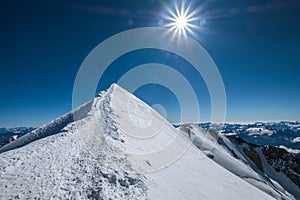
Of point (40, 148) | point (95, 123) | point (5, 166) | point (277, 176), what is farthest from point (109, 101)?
point (277, 176)

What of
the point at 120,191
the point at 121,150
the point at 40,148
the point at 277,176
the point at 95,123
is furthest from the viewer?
the point at 277,176

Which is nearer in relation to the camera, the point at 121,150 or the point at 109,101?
the point at 121,150

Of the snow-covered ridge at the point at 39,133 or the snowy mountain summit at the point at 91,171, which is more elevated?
the snow-covered ridge at the point at 39,133

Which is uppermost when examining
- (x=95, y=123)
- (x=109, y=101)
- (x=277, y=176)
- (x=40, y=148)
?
(x=109, y=101)

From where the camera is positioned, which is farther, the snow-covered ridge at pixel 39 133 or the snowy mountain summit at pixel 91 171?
the snow-covered ridge at pixel 39 133

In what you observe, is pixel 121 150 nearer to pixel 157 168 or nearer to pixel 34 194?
pixel 157 168

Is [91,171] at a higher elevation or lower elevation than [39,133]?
lower

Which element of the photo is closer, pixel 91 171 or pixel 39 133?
pixel 91 171

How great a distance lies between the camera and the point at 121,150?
13.9 metres

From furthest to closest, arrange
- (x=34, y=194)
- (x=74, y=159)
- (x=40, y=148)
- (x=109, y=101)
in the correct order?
(x=109, y=101), (x=40, y=148), (x=74, y=159), (x=34, y=194)

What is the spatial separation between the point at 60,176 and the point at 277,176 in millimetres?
117228

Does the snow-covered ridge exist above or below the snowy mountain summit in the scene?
above

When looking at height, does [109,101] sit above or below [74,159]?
above

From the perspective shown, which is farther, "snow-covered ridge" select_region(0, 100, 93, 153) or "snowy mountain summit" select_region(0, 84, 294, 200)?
"snow-covered ridge" select_region(0, 100, 93, 153)
